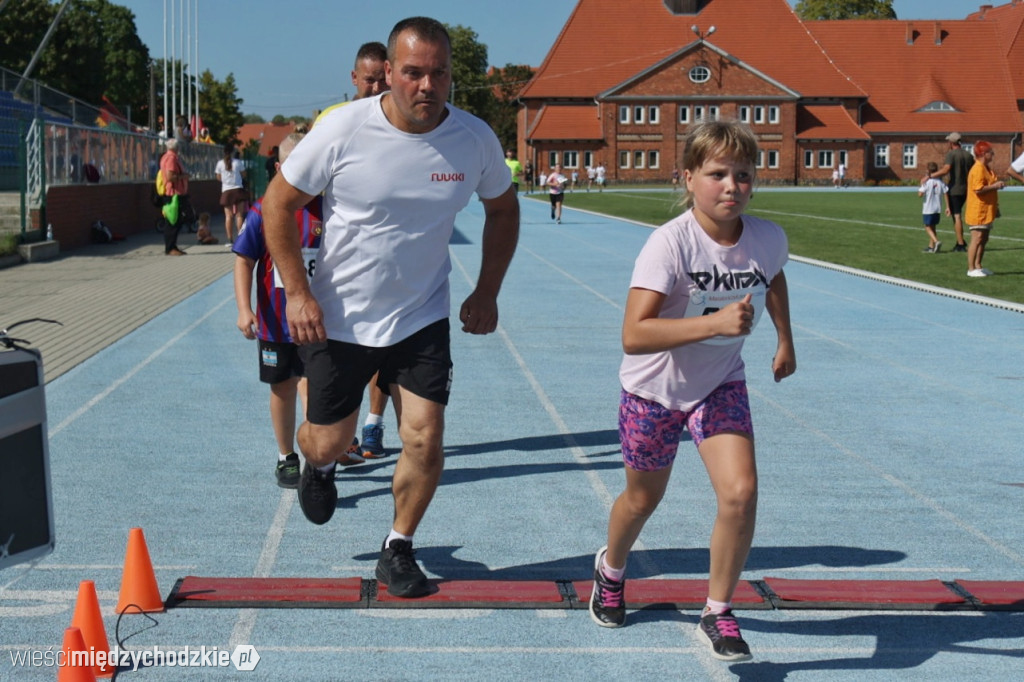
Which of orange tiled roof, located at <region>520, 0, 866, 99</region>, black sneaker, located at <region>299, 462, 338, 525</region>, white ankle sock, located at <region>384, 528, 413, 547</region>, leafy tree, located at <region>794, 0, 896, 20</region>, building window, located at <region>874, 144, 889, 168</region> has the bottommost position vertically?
white ankle sock, located at <region>384, 528, 413, 547</region>

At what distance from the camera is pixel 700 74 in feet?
303

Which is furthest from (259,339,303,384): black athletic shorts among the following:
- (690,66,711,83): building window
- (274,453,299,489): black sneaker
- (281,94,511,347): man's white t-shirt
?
(690,66,711,83): building window

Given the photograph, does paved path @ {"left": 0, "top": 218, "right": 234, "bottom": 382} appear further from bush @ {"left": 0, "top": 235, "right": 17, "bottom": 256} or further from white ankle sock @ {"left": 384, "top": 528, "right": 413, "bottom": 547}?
white ankle sock @ {"left": 384, "top": 528, "right": 413, "bottom": 547}

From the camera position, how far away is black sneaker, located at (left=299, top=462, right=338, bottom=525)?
5410mm

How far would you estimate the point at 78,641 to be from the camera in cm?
385

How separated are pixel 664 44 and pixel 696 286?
96.6 meters

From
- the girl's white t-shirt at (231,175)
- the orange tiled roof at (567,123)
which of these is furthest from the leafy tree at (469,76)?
the girl's white t-shirt at (231,175)

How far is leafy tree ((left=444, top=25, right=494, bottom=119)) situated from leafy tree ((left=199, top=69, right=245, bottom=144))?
20.9m

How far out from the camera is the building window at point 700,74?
302 feet

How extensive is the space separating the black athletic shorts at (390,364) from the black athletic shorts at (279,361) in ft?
4.72

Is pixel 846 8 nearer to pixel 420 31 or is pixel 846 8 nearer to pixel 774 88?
pixel 774 88

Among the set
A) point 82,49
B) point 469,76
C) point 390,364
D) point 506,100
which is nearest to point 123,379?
point 390,364

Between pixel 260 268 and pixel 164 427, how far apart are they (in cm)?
260

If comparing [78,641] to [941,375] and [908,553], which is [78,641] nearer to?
[908,553]
